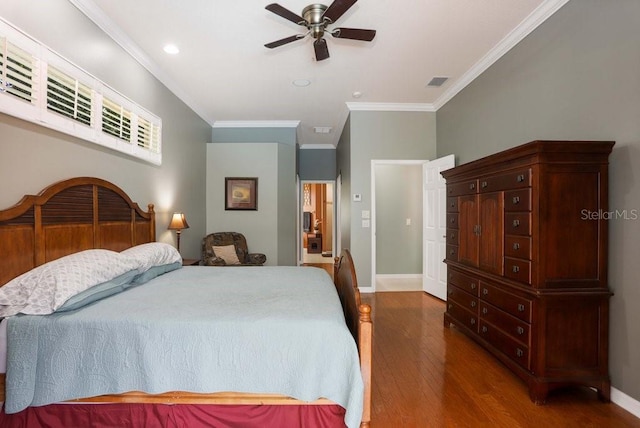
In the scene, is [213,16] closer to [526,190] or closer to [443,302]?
[526,190]

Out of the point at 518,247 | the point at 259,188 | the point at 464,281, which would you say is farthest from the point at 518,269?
the point at 259,188

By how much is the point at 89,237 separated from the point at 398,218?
4833mm

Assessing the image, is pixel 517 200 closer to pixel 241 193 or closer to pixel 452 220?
pixel 452 220

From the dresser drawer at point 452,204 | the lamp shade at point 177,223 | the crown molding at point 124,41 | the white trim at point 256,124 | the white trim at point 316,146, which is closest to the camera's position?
the crown molding at point 124,41

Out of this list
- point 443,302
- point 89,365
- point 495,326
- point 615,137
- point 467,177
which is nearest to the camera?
point 89,365

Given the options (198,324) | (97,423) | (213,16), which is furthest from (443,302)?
(213,16)

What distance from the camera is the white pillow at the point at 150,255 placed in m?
2.17

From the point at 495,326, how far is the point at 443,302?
1.85 meters

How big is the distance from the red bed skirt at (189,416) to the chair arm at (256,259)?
3136 mm

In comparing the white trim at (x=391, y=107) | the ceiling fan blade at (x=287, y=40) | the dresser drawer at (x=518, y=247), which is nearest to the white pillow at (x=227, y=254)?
the white trim at (x=391, y=107)

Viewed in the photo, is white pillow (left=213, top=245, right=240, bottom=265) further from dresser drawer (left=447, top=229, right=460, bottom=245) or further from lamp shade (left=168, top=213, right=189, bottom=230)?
dresser drawer (left=447, top=229, right=460, bottom=245)

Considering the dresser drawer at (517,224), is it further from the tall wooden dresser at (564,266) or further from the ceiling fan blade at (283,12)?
the ceiling fan blade at (283,12)

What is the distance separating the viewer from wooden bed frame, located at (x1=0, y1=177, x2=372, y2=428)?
4.71 ft

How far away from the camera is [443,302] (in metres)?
4.16
